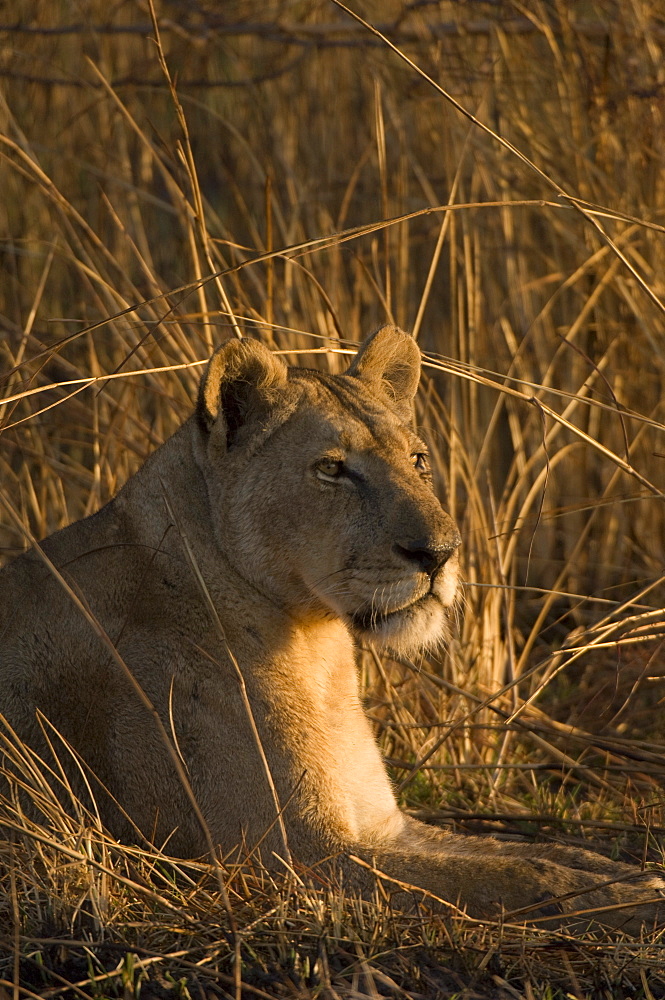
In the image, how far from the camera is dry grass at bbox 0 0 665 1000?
2951mm

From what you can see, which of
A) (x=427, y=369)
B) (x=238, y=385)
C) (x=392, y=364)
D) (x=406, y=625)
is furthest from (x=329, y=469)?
(x=427, y=369)

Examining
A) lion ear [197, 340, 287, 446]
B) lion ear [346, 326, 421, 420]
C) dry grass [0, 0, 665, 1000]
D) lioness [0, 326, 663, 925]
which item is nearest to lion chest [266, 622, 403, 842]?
lioness [0, 326, 663, 925]

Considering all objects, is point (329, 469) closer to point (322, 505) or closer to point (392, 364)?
point (322, 505)

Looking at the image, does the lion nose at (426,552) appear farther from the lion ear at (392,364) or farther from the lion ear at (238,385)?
the lion ear at (392,364)

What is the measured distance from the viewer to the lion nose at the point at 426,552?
3307 millimetres

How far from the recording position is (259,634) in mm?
3545

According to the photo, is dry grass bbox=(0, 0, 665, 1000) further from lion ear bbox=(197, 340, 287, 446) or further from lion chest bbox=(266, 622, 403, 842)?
lion chest bbox=(266, 622, 403, 842)

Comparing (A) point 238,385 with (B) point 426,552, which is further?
(A) point 238,385

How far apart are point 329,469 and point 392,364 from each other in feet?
2.41

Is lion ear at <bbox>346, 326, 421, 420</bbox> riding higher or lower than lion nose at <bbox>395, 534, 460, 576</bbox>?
higher

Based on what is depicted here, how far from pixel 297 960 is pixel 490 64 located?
17.1 ft

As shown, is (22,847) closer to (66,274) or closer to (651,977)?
(651,977)

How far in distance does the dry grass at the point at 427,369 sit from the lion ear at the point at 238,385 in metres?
0.21

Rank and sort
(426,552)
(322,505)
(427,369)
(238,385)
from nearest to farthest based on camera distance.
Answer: (426,552)
(322,505)
(238,385)
(427,369)
